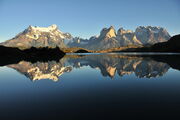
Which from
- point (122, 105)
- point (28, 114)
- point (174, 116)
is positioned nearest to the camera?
point (174, 116)

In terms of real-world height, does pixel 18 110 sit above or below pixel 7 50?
below

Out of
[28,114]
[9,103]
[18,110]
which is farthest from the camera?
[9,103]

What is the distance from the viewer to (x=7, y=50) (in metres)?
180

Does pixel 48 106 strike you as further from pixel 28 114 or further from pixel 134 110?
pixel 134 110

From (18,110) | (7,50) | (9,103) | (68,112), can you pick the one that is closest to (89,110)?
(68,112)

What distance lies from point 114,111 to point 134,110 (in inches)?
79.7

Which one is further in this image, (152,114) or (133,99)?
(133,99)

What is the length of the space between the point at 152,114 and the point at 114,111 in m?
3.52

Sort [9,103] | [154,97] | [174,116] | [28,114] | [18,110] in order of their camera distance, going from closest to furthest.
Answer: [174,116] < [28,114] < [18,110] < [9,103] < [154,97]

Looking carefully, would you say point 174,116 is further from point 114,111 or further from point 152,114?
point 114,111

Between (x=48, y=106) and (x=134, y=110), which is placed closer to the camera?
(x=134, y=110)

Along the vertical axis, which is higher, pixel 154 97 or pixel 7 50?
pixel 7 50

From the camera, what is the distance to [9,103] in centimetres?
1984

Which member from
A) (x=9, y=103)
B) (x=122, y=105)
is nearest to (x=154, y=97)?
(x=122, y=105)
